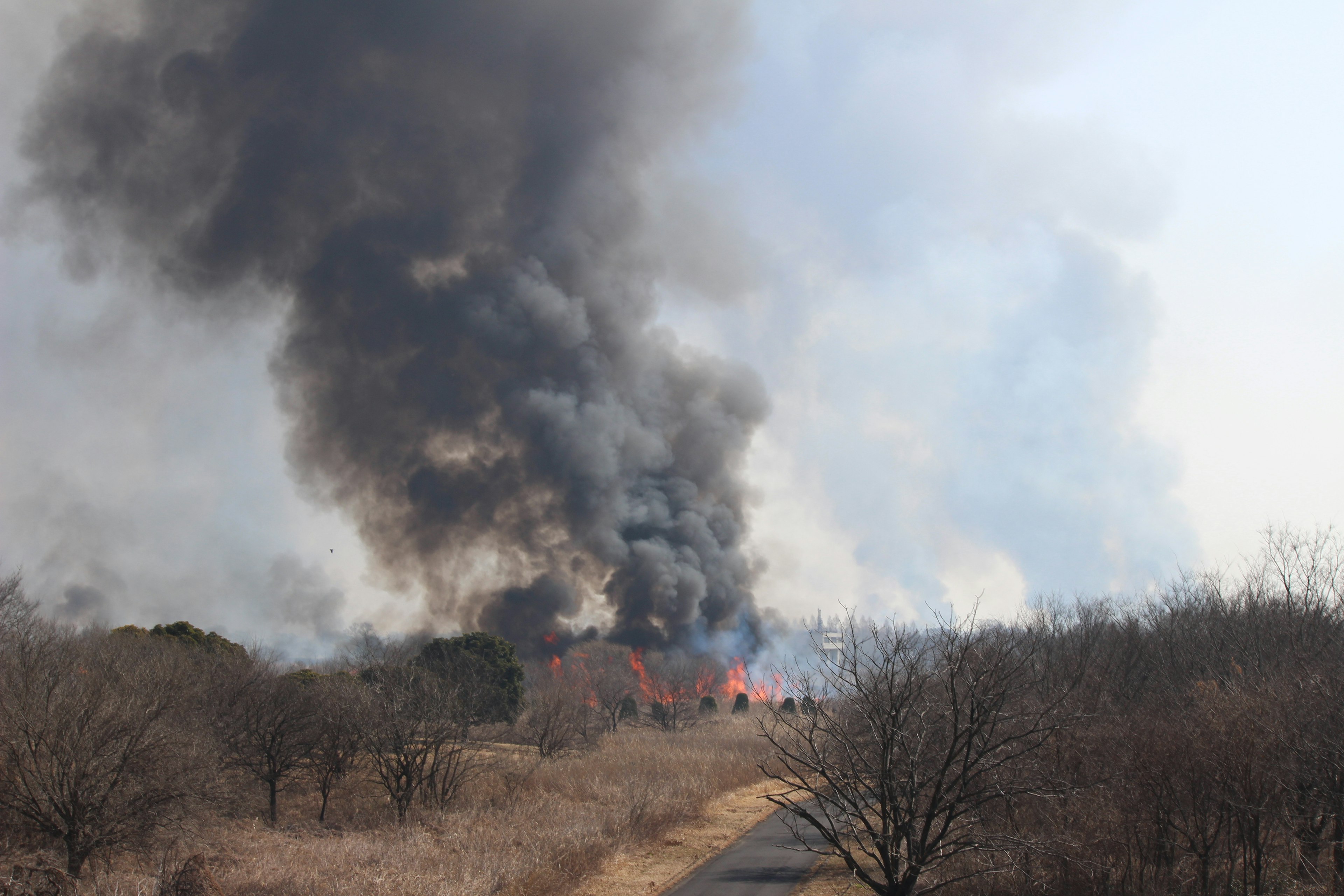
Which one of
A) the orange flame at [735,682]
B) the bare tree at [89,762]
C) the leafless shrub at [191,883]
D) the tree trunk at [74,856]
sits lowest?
the orange flame at [735,682]

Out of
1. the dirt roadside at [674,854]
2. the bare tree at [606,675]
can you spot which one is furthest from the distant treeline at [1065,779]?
the bare tree at [606,675]

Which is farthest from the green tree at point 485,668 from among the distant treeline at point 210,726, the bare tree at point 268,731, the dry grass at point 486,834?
the bare tree at point 268,731

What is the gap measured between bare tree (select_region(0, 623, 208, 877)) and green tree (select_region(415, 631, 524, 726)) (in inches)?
845

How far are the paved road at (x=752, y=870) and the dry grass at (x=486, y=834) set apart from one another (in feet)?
7.07

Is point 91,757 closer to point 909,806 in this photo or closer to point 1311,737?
point 909,806

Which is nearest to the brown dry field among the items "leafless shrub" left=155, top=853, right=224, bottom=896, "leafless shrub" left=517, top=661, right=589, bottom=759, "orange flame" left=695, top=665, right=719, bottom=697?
"leafless shrub" left=155, top=853, right=224, bottom=896

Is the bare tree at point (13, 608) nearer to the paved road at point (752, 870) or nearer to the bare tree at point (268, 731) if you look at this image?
the bare tree at point (268, 731)

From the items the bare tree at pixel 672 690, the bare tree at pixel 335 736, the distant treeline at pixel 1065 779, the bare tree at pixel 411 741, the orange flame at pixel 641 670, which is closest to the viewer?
the distant treeline at pixel 1065 779

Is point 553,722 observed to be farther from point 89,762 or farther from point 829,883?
point 89,762

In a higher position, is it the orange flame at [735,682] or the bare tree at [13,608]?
the bare tree at [13,608]

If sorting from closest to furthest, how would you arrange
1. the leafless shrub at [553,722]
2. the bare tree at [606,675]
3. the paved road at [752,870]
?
the paved road at [752,870]
the leafless shrub at [553,722]
the bare tree at [606,675]

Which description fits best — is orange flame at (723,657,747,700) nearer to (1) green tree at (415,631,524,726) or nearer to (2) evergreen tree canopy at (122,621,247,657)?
(1) green tree at (415,631,524,726)

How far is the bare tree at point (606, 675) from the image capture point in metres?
54.7

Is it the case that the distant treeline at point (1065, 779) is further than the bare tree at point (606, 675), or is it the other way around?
the bare tree at point (606, 675)
